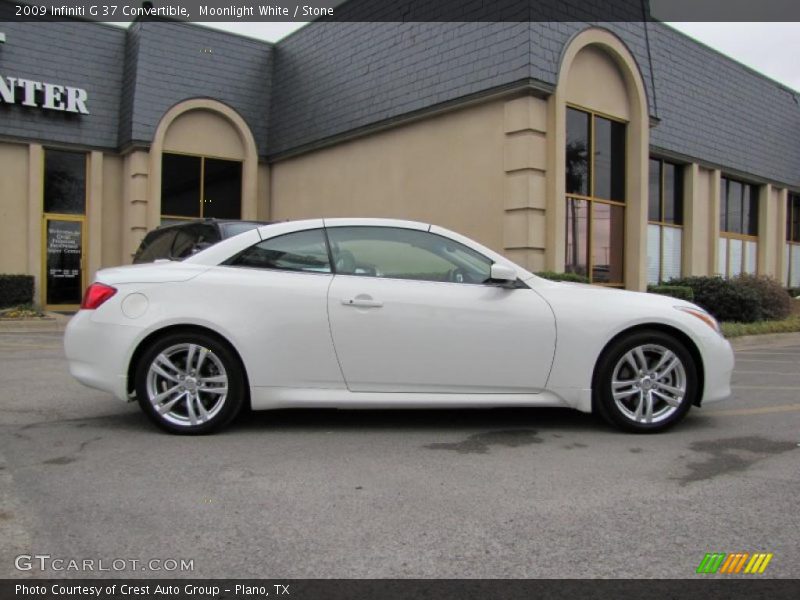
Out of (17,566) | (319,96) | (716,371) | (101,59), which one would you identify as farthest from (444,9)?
(17,566)

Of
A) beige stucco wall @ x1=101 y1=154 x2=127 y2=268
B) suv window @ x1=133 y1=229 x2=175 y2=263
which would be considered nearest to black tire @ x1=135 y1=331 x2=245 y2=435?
suv window @ x1=133 y1=229 x2=175 y2=263

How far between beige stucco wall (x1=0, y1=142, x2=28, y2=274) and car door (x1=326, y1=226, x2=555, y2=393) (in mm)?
13893

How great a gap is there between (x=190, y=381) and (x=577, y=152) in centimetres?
987

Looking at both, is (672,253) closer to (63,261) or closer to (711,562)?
(63,261)

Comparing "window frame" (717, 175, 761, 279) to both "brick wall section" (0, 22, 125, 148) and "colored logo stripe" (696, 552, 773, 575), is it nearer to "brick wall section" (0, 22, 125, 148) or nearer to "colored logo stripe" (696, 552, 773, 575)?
"brick wall section" (0, 22, 125, 148)

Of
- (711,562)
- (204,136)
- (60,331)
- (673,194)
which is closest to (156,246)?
(60,331)

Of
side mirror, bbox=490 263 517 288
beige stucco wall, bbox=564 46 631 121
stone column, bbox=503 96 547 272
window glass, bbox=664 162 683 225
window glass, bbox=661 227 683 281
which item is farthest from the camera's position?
window glass, bbox=664 162 683 225

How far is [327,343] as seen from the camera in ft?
15.6

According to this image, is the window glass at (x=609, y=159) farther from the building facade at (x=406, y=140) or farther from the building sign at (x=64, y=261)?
the building sign at (x=64, y=261)

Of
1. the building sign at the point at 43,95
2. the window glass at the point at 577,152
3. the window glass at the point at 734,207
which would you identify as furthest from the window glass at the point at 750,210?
the building sign at the point at 43,95

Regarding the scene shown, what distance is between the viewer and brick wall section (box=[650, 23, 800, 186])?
16.7 m

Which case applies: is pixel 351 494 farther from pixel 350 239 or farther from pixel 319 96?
pixel 319 96

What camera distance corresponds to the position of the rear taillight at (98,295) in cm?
484

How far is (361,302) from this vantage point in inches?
187
